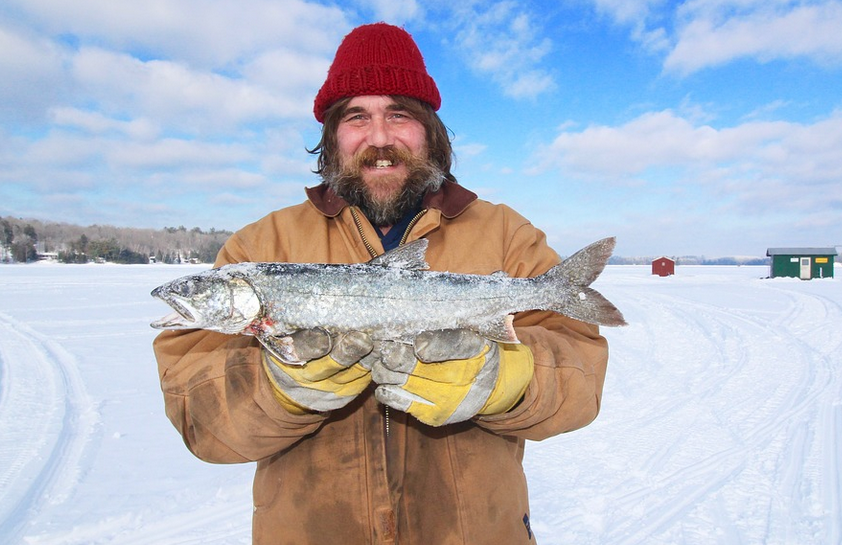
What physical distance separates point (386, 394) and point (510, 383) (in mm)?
665

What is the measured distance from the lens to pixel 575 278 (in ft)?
9.77

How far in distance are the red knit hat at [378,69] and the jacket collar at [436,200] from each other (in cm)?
72

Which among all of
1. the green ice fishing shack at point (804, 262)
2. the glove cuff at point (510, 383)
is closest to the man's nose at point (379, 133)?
the glove cuff at point (510, 383)

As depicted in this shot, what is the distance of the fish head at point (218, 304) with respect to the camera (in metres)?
2.77

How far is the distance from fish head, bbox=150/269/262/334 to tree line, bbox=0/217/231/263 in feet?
288

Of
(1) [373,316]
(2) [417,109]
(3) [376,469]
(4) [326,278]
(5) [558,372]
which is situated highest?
(2) [417,109]

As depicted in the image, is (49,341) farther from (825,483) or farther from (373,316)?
(825,483)

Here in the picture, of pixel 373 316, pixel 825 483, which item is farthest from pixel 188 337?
pixel 825 483

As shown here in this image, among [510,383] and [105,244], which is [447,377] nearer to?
[510,383]

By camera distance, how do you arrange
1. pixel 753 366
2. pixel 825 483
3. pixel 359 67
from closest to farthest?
pixel 359 67
pixel 825 483
pixel 753 366

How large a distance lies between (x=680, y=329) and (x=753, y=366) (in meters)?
4.76

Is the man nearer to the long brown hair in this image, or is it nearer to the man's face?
the man's face

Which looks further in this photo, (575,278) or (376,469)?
(575,278)

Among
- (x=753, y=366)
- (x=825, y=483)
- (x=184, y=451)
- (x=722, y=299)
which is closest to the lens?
(x=825, y=483)
